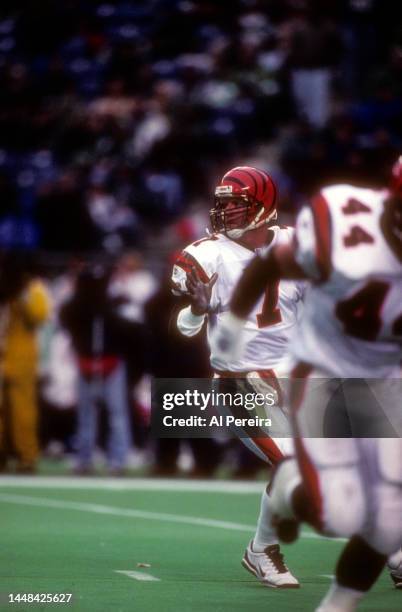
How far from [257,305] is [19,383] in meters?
7.36

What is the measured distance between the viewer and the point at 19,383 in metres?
14.0

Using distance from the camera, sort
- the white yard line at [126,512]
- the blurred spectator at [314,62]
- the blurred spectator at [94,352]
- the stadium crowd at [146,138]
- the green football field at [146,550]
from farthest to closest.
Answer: the blurred spectator at [314,62], the stadium crowd at [146,138], the blurred spectator at [94,352], the white yard line at [126,512], the green football field at [146,550]

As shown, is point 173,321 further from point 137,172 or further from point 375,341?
point 137,172

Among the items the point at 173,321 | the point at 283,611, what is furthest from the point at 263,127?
the point at 283,611

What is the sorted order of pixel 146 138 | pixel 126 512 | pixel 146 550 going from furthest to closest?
1. pixel 146 138
2. pixel 126 512
3. pixel 146 550

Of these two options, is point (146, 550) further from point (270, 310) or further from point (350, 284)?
point (350, 284)

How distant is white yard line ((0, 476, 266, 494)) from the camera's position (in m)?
12.4

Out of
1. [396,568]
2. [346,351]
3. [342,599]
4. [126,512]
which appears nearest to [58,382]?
[126,512]

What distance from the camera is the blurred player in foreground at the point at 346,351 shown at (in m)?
4.79

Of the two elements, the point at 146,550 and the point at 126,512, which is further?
the point at 126,512

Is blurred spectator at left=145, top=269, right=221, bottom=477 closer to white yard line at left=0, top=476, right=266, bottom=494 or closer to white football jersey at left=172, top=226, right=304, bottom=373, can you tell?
white yard line at left=0, top=476, right=266, bottom=494

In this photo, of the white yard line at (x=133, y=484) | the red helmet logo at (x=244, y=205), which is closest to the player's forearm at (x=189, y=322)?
the red helmet logo at (x=244, y=205)

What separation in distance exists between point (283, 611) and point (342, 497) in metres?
1.25

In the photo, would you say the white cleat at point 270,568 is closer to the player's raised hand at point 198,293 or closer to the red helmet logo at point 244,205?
the player's raised hand at point 198,293
